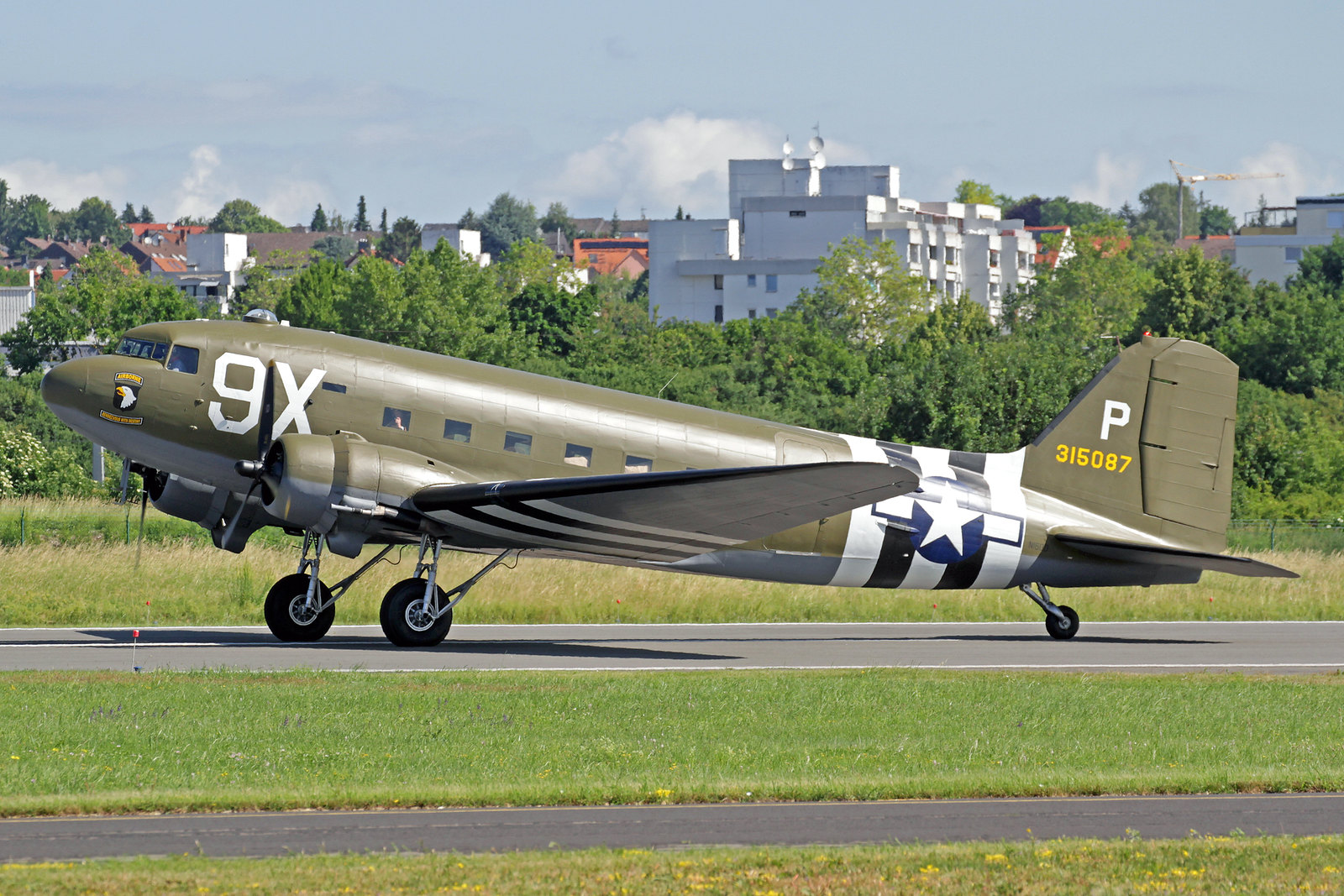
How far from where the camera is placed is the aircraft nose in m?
21.9

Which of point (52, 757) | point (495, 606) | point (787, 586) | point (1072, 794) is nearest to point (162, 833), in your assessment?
point (52, 757)

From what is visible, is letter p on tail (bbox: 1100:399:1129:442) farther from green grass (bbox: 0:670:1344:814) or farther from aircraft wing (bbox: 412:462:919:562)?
green grass (bbox: 0:670:1344:814)

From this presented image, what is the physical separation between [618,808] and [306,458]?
1037 cm

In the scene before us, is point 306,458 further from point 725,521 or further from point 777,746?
point 777,746

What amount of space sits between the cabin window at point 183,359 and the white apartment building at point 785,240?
146m

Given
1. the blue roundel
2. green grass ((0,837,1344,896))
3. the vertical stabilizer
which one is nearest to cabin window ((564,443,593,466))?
the blue roundel

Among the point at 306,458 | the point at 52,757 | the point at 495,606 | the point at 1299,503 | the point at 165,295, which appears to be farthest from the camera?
the point at 165,295

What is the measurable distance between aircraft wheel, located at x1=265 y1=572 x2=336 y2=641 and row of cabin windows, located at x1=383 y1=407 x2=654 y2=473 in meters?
2.93

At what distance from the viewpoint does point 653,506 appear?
21.6 metres

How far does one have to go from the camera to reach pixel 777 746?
1480 centimetres

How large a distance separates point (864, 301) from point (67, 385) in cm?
12423

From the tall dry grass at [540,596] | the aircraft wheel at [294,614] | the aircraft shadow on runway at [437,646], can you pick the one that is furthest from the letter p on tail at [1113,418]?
the aircraft wheel at [294,614]

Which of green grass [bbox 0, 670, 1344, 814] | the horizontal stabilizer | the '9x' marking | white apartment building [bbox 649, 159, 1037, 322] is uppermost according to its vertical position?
white apartment building [bbox 649, 159, 1037, 322]

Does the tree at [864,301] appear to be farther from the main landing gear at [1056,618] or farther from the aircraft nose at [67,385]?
the aircraft nose at [67,385]
